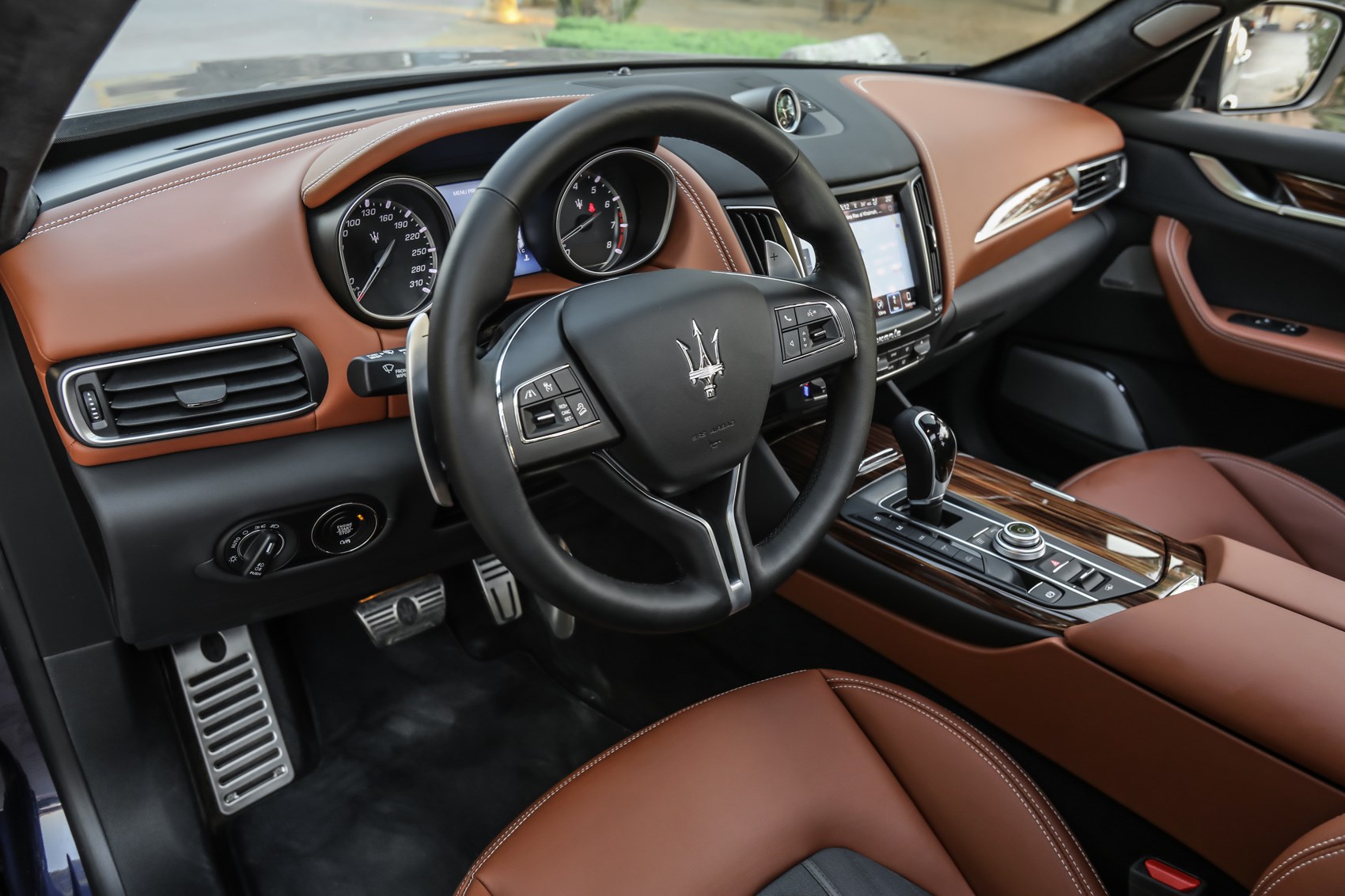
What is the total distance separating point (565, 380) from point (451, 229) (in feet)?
1.30

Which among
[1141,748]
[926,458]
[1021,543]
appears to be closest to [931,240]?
[926,458]

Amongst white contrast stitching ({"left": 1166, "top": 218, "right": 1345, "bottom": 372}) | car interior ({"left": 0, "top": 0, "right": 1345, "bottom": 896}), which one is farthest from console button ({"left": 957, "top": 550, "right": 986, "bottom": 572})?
white contrast stitching ({"left": 1166, "top": 218, "right": 1345, "bottom": 372})

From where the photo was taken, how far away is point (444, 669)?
1.89 m

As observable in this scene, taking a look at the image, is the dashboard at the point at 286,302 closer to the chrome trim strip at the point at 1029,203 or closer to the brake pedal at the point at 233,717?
the brake pedal at the point at 233,717

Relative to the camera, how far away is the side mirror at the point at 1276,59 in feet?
7.70

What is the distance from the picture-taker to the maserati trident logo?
993mm

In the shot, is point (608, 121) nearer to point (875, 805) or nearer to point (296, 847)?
point (875, 805)

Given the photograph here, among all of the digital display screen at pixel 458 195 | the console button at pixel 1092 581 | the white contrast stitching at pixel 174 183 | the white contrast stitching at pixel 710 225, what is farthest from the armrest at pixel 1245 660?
the white contrast stitching at pixel 174 183

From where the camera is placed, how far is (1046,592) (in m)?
1.32

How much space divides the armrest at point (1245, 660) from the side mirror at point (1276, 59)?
1690mm

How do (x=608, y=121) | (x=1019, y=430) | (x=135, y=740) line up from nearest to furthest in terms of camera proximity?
(x=608, y=121) < (x=135, y=740) < (x=1019, y=430)

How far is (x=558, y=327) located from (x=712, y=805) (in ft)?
1.86

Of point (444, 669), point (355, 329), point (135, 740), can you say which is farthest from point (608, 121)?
point (444, 669)

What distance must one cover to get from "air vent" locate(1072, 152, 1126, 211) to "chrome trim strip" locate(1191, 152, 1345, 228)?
0.53 ft
